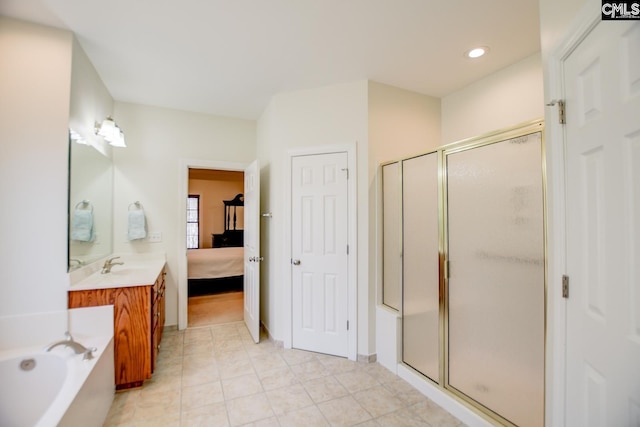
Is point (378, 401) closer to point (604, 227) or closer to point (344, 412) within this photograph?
point (344, 412)

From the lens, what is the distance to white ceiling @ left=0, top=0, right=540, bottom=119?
1.83 metres

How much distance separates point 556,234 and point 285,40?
2.15 meters

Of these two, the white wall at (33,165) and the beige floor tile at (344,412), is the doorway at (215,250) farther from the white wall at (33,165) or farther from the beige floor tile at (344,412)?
the beige floor tile at (344,412)

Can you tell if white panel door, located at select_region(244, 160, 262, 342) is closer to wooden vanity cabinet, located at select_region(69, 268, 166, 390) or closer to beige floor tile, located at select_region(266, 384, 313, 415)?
beige floor tile, located at select_region(266, 384, 313, 415)

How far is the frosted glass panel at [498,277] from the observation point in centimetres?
153

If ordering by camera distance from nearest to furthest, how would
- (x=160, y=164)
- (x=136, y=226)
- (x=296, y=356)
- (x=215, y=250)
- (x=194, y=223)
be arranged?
(x=296, y=356) → (x=136, y=226) → (x=160, y=164) → (x=215, y=250) → (x=194, y=223)

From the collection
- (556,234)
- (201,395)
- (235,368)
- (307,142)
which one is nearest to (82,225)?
(201,395)

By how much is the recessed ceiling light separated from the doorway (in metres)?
3.64

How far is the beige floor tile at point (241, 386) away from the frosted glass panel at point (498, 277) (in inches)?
60.1

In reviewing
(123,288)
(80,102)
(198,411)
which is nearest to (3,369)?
(123,288)

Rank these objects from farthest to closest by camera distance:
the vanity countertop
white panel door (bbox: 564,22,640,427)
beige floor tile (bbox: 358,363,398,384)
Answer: beige floor tile (bbox: 358,363,398,384), the vanity countertop, white panel door (bbox: 564,22,640,427)

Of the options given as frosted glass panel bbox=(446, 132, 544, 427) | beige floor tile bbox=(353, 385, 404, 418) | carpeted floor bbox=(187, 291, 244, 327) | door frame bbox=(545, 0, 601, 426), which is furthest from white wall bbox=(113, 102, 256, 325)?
door frame bbox=(545, 0, 601, 426)

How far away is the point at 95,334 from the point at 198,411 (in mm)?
965

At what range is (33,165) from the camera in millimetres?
1930
